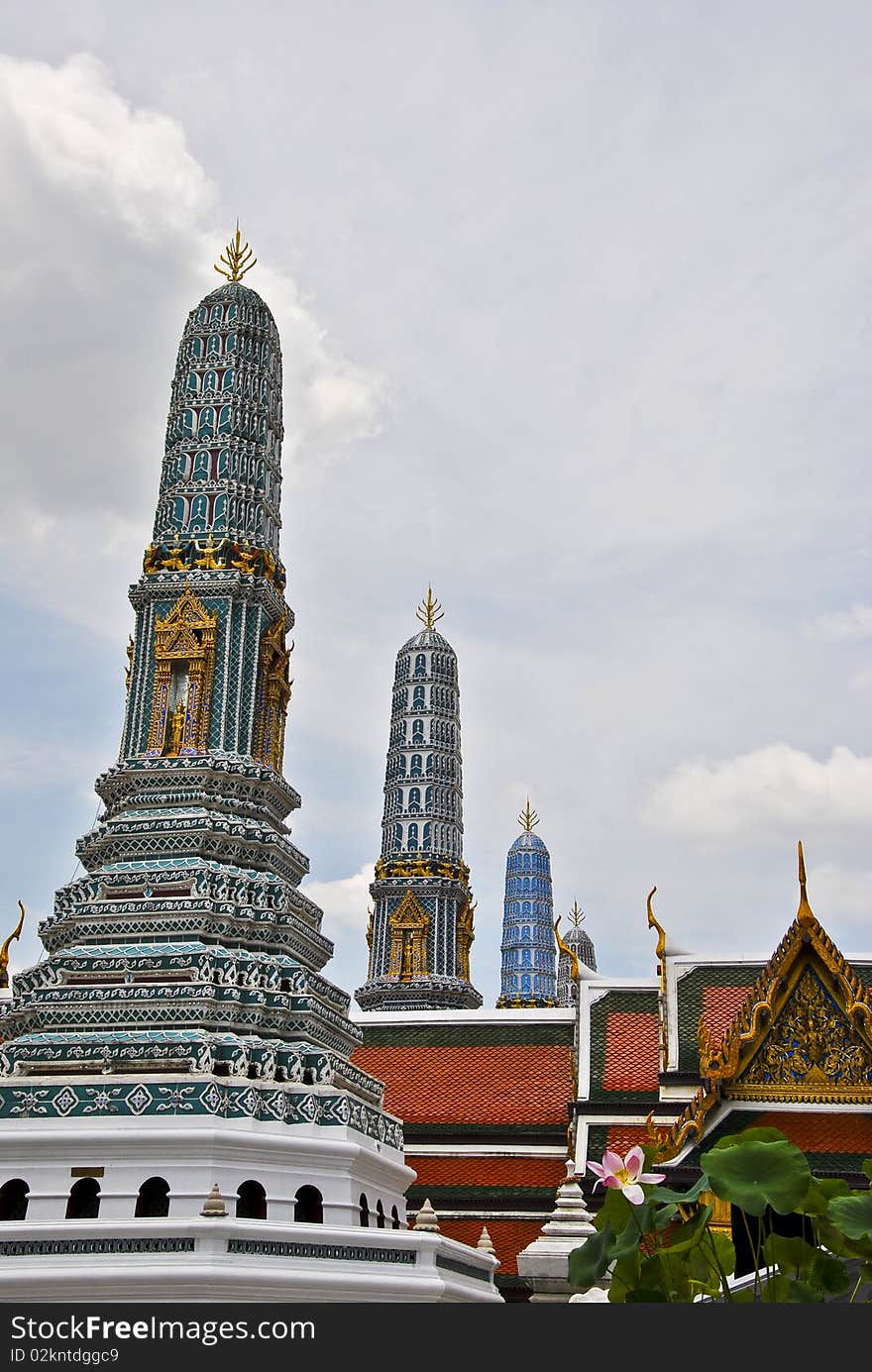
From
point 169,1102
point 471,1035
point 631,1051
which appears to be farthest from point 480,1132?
point 169,1102

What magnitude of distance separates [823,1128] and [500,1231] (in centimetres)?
525

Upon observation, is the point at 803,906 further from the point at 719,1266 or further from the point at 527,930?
the point at 527,930

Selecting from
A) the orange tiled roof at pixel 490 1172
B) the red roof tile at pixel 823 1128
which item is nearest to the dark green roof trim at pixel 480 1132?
the orange tiled roof at pixel 490 1172

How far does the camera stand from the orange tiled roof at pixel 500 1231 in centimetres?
2091

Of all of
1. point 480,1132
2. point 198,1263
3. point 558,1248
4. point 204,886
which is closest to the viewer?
point 198,1263

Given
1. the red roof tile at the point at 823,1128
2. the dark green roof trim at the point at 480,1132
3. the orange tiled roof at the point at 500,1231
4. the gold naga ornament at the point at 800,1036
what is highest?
the gold naga ornament at the point at 800,1036

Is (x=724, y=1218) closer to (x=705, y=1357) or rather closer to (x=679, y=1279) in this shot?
(x=679, y=1279)

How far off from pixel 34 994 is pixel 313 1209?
168 inches

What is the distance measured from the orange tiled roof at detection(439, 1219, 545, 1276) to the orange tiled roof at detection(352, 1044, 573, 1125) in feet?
5.49

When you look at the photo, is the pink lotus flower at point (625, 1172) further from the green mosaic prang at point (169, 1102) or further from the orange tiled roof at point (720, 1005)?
the orange tiled roof at point (720, 1005)

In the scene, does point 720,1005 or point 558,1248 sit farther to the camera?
point 720,1005

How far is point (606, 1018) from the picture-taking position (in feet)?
76.0

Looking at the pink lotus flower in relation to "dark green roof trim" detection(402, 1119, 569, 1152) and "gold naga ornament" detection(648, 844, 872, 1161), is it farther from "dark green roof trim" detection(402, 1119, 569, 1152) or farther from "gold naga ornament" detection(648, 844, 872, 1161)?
"dark green roof trim" detection(402, 1119, 569, 1152)

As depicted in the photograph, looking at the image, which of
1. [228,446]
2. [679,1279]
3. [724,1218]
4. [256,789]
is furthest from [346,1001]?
[679,1279]
